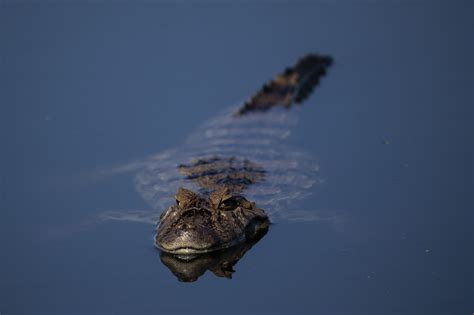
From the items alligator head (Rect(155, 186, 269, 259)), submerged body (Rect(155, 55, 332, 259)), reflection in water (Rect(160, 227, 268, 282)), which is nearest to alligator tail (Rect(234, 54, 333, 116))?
submerged body (Rect(155, 55, 332, 259))

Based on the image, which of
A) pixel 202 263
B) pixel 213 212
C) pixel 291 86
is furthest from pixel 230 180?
pixel 291 86

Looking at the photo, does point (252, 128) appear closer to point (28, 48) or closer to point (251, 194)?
point (251, 194)

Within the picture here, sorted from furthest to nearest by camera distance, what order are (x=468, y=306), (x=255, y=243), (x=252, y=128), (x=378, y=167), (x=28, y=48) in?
(x=28, y=48)
(x=252, y=128)
(x=378, y=167)
(x=255, y=243)
(x=468, y=306)

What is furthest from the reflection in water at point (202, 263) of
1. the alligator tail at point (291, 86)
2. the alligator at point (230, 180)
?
the alligator tail at point (291, 86)

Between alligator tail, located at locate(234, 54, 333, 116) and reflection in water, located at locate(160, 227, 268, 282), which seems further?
alligator tail, located at locate(234, 54, 333, 116)

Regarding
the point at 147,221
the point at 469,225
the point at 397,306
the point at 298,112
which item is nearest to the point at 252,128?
the point at 298,112

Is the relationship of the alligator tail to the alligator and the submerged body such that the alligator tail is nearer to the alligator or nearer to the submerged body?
the alligator

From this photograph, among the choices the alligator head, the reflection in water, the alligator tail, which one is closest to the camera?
the reflection in water
